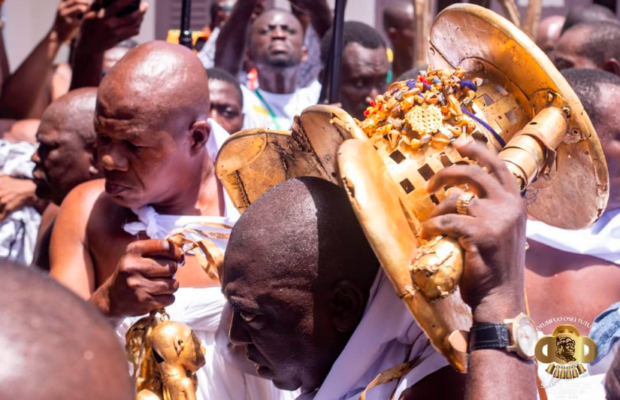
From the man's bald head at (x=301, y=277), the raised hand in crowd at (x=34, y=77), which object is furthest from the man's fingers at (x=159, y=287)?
the raised hand in crowd at (x=34, y=77)

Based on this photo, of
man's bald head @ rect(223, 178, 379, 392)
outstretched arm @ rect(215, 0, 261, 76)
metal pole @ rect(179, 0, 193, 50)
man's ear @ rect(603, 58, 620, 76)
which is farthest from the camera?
outstretched arm @ rect(215, 0, 261, 76)

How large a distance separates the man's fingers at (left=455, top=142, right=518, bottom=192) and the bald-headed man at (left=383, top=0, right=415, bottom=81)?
580 cm

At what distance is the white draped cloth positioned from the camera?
8.71 feet

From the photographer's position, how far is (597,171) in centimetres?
215

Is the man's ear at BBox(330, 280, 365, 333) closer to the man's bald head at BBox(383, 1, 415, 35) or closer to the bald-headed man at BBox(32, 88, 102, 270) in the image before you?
the bald-headed man at BBox(32, 88, 102, 270)

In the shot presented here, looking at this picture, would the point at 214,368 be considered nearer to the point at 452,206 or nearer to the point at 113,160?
the point at 113,160

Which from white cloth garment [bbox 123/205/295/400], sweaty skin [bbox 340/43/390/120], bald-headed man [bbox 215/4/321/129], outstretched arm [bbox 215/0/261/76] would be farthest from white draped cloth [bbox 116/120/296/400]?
bald-headed man [bbox 215/4/321/129]

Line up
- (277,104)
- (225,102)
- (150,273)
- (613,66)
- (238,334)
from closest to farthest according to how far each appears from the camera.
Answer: (238,334) → (150,273) → (613,66) → (225,102) → (277,104)

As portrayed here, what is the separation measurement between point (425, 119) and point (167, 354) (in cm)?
90

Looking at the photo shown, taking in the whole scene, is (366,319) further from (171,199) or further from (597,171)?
(171,199)

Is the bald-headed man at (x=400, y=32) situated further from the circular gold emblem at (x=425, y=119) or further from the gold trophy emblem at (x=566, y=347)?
the circular gold emblem at (x=425, y=119)

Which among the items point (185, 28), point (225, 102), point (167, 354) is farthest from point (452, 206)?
point (225, 102)

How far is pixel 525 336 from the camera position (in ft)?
5.90

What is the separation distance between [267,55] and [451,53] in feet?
15.5
